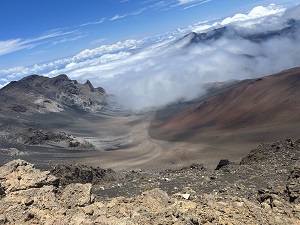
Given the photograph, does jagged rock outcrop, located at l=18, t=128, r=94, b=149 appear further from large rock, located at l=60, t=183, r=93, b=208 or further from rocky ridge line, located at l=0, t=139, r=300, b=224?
large rock, located at l=60, t=183, r=93, b=208

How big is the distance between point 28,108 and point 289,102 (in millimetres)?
96747

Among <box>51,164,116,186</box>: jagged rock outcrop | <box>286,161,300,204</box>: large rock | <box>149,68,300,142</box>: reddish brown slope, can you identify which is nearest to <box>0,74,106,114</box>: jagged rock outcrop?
<box>149,68,300,142</box>: reddish brown slope

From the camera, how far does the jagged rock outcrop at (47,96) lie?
141375 millimetres

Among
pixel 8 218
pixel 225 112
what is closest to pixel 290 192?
pixel 8 218

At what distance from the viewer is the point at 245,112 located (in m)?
91.2

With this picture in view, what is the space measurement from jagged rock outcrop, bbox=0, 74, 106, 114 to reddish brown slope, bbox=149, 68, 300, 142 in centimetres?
5120

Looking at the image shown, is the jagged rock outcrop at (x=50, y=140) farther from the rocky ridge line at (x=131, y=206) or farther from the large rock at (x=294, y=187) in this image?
the large rock at (x=294, y=187)

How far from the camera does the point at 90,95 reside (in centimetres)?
18638

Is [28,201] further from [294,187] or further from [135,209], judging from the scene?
[294,187]

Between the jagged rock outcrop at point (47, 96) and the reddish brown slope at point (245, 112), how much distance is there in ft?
168

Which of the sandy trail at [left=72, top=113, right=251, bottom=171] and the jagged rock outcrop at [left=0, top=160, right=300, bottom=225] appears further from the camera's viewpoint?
the sandy trail at [left=72, top=113, right=251, bottom=171]

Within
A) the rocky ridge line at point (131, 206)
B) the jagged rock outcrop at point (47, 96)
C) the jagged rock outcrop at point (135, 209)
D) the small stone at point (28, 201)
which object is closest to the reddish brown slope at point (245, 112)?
the jagged rock outcrop at point (47, 96)

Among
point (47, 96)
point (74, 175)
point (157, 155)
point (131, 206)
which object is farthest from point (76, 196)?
point (47, 96)

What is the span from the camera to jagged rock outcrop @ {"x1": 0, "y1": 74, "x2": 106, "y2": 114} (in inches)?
5566
